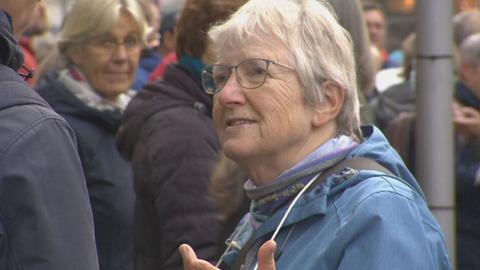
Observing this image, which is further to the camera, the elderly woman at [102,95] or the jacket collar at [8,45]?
the elderly woman at [102,95]

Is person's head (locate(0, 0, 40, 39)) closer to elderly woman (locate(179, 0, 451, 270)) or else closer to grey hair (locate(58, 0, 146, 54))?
elderly woman (locate(179, 0, 451, 270))

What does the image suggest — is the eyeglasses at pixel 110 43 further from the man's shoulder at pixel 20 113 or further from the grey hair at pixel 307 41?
the man's shoulder at pixel 20 113

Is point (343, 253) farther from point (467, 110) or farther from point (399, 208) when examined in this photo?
point (467, 110)

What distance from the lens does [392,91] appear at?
6.60 m

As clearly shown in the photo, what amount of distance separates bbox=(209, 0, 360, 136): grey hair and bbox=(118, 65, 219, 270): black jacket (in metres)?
1.00

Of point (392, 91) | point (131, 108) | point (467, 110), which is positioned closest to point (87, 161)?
point (131, 108)

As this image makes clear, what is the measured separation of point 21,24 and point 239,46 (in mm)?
571

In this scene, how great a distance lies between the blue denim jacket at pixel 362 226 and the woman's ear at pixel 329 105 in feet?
0.40

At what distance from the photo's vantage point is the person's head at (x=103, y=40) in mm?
Answer: 5012

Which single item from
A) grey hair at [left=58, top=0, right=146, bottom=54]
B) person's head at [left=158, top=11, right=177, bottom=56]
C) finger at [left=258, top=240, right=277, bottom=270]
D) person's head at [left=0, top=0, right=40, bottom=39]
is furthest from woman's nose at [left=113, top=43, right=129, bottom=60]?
person's head at [left=158, top=11, right=177, bottom=56]

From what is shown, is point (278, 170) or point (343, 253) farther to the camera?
point (278, 170)

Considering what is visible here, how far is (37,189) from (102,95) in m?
Result: 2.82

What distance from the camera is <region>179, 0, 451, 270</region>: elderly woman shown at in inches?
101

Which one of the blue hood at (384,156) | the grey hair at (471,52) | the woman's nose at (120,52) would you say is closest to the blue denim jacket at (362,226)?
the blue hood at (384,156)
